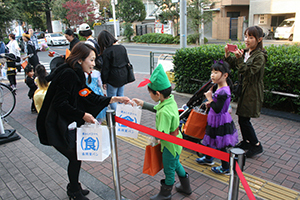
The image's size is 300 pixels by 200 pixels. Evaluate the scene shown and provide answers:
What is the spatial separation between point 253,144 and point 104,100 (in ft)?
8.35

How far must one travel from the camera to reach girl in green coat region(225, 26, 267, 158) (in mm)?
3793

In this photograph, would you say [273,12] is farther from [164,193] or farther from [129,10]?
[164,193]

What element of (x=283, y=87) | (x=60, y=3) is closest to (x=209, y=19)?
(x=283, y=87)

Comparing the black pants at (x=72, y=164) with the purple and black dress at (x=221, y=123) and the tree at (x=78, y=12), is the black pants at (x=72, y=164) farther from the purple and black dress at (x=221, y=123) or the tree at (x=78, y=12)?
the tree at (x=78, y=12)

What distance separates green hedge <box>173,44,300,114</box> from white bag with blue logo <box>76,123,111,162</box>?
14.6 feet

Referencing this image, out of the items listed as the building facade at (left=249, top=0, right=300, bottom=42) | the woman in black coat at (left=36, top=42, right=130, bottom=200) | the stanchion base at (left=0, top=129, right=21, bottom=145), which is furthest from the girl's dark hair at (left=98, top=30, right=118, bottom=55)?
the building facade at (left=249, top=0, right=300, bottom=42)

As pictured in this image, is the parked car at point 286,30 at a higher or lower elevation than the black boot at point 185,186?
higher

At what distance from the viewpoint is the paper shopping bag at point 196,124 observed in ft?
12.2

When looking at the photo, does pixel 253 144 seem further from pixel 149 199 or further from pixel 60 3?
pixel 60 3

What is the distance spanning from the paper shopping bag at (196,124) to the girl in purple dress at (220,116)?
0.09 metres

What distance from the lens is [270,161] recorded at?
4.01 m

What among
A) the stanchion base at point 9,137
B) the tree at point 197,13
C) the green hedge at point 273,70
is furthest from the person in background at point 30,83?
the tree at point 197,13

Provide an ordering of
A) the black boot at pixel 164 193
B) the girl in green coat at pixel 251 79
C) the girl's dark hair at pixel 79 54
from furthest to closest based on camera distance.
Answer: the girl in green coat at pixel 251 79
the black boot at pixel 164 193
the girl's dark hair at pixel 79 54

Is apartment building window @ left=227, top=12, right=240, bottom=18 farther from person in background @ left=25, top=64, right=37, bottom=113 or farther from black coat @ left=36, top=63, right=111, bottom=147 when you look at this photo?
black coat @ left=36, top=63, right=111, bottom=147
